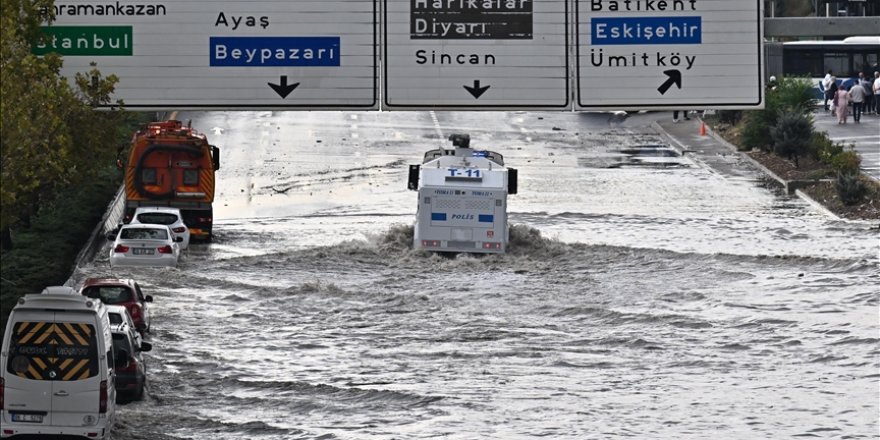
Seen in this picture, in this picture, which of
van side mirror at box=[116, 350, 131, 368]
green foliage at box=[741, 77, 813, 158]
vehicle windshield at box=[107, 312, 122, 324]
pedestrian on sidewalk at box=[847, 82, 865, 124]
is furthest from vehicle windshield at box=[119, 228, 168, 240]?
pedestrian on sidewalk at box=[847, 82, 865, 124]

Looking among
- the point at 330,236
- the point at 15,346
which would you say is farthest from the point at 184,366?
the point at 330,236

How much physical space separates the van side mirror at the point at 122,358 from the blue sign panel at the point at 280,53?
9.39 m

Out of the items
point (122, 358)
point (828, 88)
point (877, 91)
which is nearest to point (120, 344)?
point (122, 358)

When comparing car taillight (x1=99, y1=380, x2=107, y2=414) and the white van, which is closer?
the white van

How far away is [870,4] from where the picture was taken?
234 ft

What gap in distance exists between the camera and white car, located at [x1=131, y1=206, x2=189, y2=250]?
148ft

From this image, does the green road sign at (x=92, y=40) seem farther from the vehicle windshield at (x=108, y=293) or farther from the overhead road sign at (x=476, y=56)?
the vehicle windshield at (x=108, y=293)

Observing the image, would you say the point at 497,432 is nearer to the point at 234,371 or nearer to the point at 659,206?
the point at 234,371

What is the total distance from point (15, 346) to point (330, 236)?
25.0m

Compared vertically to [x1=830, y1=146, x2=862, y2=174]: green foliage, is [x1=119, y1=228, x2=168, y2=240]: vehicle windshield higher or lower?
lower

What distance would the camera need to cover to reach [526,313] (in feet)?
131

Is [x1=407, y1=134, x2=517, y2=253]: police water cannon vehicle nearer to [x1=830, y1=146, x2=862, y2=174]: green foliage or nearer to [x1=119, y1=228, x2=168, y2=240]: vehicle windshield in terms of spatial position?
[x1=119, y1=228, x2=168, y2=240]: vehicle windshield

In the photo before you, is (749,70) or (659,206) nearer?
(749,70)

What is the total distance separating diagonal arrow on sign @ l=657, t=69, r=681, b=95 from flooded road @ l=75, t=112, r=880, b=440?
A: 388 inches
